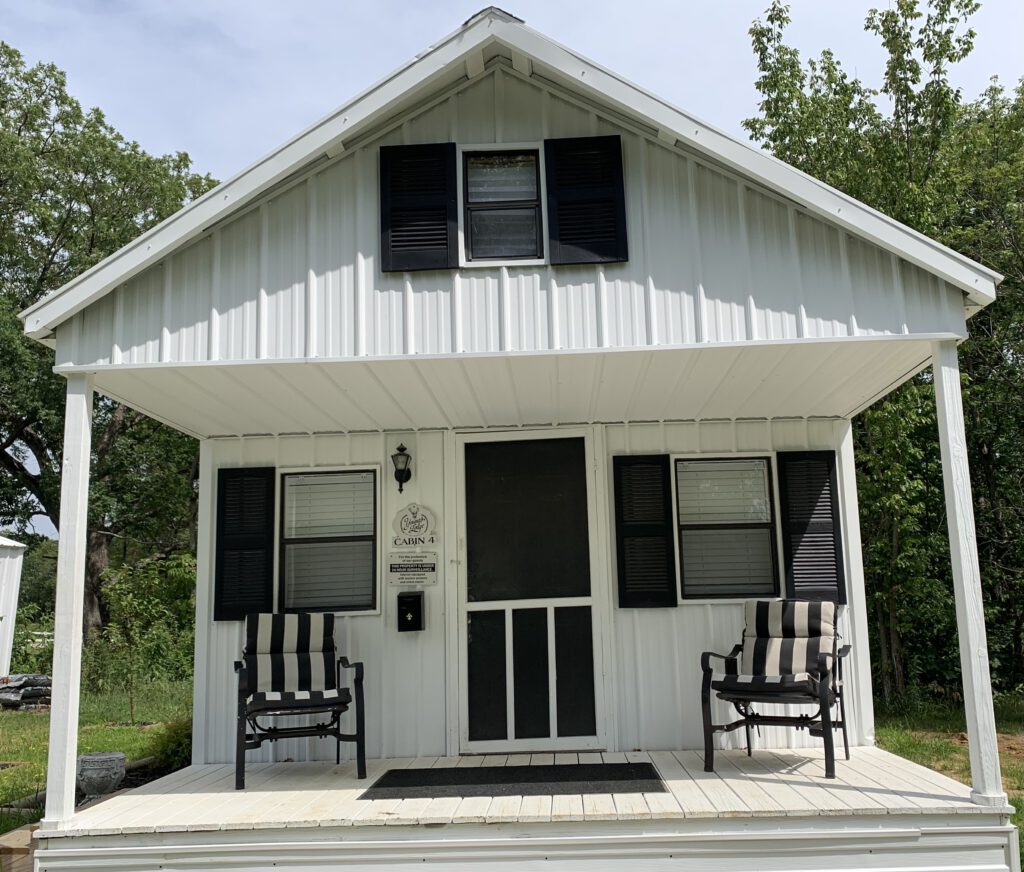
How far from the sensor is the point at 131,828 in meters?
4.50

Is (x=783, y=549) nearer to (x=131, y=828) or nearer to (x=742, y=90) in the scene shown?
(x=131, y=828)

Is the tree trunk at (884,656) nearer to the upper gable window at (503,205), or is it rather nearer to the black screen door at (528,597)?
the black screen door at (528,597)

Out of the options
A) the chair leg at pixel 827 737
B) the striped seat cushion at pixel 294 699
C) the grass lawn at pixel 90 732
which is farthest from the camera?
the grass lawn at pixel 90 732

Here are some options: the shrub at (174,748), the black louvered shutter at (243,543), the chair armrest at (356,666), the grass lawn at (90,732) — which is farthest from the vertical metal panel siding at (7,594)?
the chair armrest at (356,666)

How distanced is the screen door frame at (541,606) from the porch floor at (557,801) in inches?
18.3

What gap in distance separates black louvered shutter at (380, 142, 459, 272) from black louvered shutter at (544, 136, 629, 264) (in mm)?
519

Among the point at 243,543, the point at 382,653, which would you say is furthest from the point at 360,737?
the point at 243,543

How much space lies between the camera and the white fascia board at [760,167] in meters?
4.70

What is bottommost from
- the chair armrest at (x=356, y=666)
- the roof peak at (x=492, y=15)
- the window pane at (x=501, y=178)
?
the chair armrest at (x=356, y=666)

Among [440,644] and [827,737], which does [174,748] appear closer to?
[440,644]

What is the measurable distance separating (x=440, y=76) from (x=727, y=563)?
141 inches

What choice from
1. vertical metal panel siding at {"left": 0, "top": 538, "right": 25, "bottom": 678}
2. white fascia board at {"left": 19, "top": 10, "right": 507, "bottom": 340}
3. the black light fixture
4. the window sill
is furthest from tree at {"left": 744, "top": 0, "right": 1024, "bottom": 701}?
vertical metal panel siding at {"left": 0, "top": 538, "right": 25, "bottom": 678}

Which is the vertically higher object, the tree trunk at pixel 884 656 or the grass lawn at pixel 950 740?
the tree trunk at pixel 884 656

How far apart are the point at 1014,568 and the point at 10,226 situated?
17271mm
